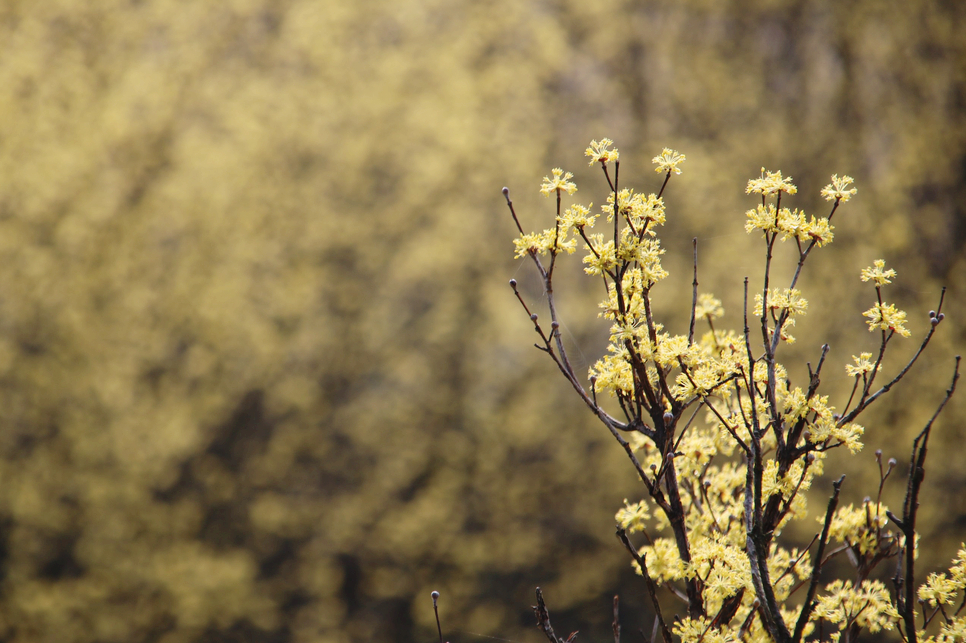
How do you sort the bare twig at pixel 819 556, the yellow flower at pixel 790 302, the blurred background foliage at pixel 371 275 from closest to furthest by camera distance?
the bare twig at pixel 819 556 → the yellow flower at pixel 790 302 → the blurred background foliage at pixel 371 275

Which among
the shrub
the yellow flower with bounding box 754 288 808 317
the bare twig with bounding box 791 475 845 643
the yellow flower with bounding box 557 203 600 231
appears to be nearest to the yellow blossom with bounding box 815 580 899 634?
the shrub

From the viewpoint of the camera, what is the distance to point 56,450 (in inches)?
35.8

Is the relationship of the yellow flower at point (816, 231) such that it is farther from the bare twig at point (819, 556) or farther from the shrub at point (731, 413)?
the bare twig at point (819, 556)

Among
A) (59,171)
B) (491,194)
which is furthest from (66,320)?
(491,194)

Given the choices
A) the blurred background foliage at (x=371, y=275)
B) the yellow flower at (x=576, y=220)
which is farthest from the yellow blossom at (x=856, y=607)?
the blurred background foliage at (x=371, y=275)

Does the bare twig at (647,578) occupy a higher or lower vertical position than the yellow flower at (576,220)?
lower

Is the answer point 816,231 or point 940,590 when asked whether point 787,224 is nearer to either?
point 816,231

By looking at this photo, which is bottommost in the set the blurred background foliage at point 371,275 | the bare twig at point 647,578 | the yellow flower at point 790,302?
the bare twig at point 647,578

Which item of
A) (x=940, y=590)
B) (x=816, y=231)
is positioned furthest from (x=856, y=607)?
(x=816, y=231)

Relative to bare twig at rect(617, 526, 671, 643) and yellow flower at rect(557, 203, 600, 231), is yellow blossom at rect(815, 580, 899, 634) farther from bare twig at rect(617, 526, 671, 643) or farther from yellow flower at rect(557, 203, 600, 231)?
yellow flower at rect(557, 203, 600, 231)

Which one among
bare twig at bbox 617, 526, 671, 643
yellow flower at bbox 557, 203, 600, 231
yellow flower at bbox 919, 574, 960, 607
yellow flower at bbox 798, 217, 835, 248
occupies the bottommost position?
yellow flower at bbox 919, 574, 960, 607

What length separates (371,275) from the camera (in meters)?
1.00

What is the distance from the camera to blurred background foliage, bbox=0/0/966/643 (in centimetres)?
92

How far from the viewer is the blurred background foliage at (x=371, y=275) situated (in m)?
0.92
